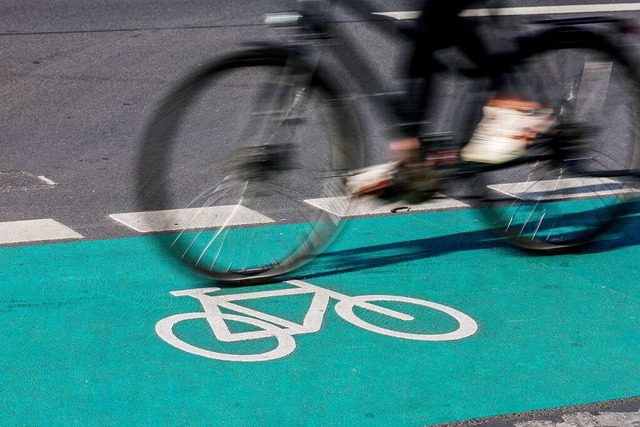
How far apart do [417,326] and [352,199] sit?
0.66 m

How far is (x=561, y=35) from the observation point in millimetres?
4922

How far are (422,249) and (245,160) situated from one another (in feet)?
4.14

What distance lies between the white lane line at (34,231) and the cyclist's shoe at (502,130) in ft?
6.83

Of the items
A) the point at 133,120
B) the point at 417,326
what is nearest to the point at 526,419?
the point at 417,326

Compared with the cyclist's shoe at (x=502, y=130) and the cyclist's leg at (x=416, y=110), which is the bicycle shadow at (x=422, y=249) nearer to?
the cyclist's leg at (x=416, y=110)

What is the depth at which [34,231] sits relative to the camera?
562cm

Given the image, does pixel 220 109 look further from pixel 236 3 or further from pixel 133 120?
pixel 236 3

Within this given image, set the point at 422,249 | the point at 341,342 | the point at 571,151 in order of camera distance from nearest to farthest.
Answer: the point at 341,342, the point at 571,151, the point at 422,249

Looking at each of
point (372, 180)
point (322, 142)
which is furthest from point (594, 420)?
point (322, 142)

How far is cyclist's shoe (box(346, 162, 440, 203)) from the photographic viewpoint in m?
4.77

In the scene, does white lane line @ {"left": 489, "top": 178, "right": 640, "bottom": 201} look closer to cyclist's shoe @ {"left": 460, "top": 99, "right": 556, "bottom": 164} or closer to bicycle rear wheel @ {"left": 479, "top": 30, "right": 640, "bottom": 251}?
bicycle rear wheel @ {"left": 479, "top": 30, "right": 640, "bottom": 251}

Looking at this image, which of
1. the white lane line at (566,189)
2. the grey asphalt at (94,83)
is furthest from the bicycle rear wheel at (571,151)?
the grey asphalt at (94,83)

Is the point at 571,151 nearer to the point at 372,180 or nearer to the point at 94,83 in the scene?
the point at 372,180

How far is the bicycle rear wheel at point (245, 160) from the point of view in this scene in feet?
15.0
